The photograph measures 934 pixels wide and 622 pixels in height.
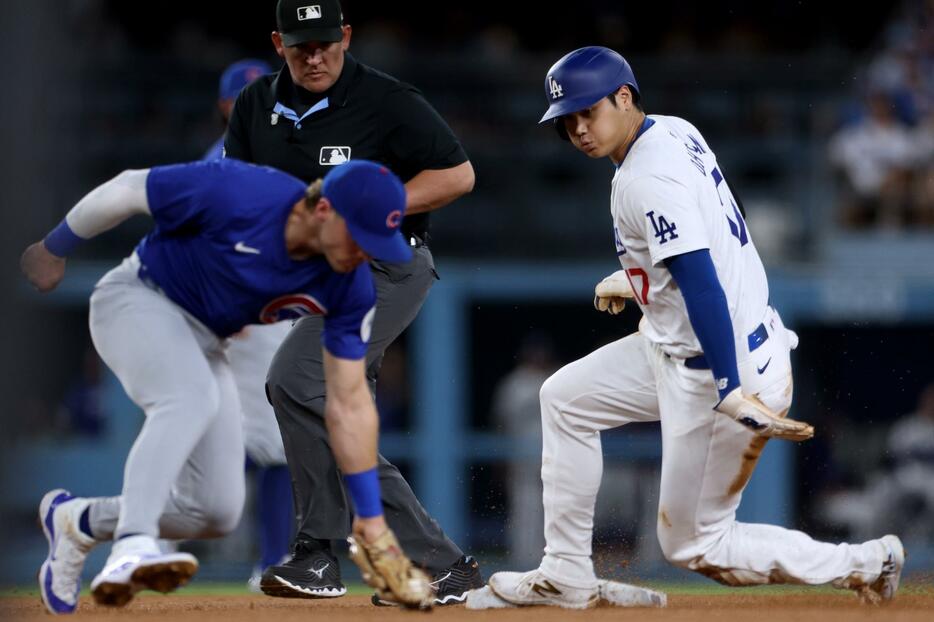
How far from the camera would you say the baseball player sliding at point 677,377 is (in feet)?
16.9

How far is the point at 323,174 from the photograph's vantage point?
229 inches

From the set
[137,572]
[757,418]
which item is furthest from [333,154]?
[137,572]

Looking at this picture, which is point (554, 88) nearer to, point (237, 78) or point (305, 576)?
point (305, 576)

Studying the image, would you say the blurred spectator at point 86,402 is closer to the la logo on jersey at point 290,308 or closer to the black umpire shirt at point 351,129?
the black umpire shirt at point 351,129

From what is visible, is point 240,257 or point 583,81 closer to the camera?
point 240,257

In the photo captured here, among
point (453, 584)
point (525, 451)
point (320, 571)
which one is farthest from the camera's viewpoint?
point (525, 451)

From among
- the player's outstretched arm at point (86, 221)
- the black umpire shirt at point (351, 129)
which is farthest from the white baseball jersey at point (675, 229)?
the player's outstretched arm at point (86, 221)

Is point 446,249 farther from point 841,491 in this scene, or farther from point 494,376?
point 841,491

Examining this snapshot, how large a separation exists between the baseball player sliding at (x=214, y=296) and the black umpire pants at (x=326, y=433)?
0.70 metres

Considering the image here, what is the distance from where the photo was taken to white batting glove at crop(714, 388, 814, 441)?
5027 millimetres

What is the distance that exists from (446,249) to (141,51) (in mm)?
3712

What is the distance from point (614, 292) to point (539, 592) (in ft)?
3.85

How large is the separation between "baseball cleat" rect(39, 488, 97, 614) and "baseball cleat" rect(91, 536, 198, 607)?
0.70m

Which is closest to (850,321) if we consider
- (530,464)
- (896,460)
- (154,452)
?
(896,460)
